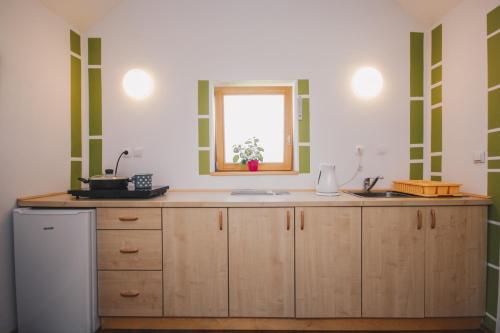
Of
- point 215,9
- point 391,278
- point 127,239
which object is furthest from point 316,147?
point 127,239

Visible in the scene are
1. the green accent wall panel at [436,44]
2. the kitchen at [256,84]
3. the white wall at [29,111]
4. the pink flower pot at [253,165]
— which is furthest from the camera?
the pink flower pot at [253,165]

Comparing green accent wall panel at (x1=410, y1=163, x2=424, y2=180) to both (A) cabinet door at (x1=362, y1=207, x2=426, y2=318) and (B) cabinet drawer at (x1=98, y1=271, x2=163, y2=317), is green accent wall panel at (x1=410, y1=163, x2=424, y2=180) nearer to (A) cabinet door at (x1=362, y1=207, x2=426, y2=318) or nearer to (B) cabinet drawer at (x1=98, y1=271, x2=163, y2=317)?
(A) cabinet door at (x1=362, y1=207, x2=426, y2=318)

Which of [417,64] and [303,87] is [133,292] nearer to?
[303,87]

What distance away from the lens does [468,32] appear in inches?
74.2

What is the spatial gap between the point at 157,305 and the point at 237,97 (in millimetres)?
1845

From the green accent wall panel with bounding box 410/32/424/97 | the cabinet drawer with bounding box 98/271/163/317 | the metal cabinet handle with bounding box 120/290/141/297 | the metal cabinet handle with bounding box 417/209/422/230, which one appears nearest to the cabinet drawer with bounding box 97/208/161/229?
the cabinet drawer with bounding box 98/271/163/317

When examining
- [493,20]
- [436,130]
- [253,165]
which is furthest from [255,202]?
[493,20]

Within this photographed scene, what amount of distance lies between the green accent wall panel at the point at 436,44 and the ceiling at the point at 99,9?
0.09 m

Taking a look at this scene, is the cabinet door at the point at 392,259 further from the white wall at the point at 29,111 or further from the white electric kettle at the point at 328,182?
the white wall at the point at 29,111

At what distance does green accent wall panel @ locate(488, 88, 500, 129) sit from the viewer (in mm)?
1677

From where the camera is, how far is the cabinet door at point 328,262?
174 cm

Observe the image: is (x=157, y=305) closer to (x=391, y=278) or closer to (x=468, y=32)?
(x=391, y=278)

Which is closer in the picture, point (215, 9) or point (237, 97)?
point (215, 9)

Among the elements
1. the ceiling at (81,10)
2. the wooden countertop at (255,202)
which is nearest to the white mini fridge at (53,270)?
the wooden countertop at (255,202)
